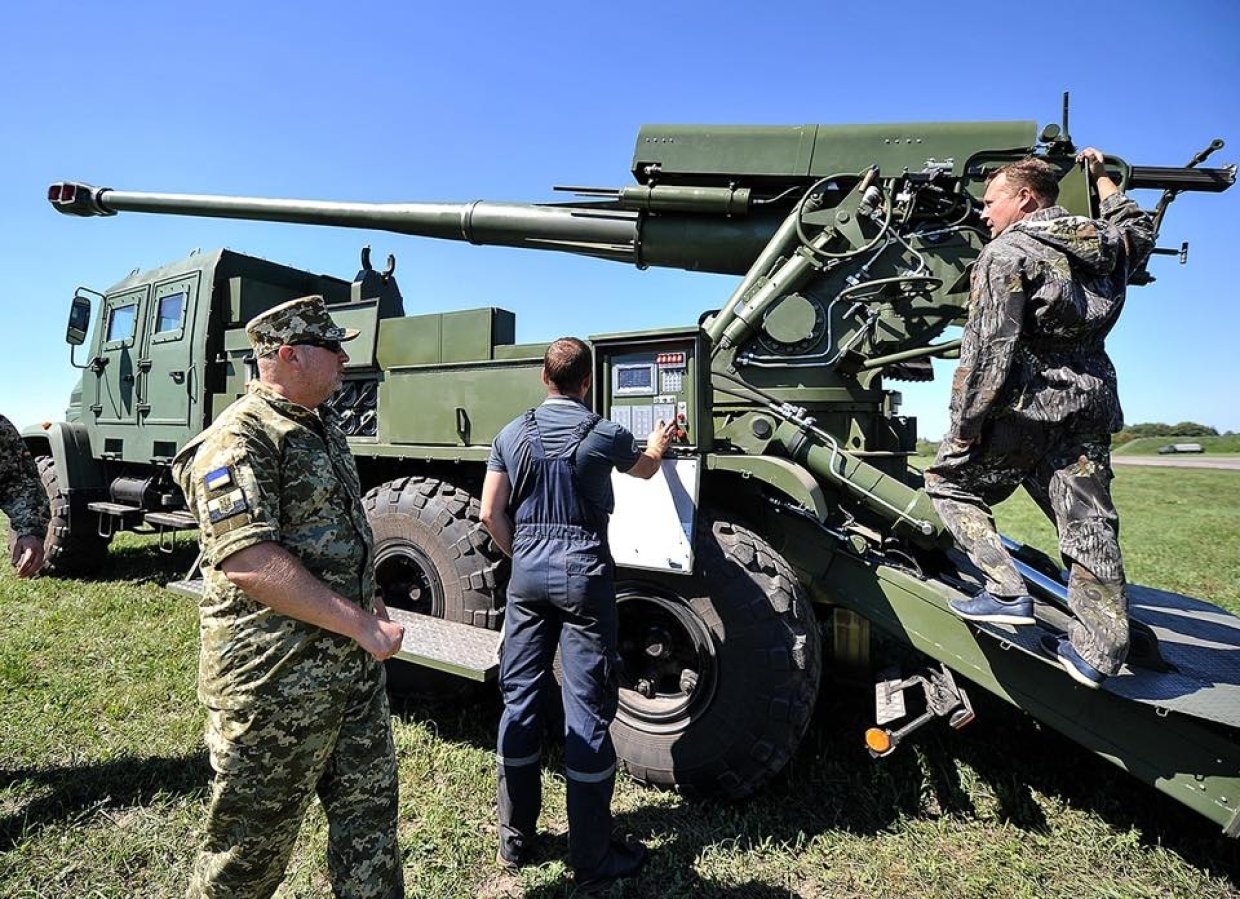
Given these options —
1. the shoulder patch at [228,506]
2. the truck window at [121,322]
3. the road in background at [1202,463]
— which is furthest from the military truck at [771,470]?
the road in background at [1202,463]

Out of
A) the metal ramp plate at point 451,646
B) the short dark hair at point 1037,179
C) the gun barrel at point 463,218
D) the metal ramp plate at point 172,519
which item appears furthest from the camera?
the metal ramp plate at point 172,519

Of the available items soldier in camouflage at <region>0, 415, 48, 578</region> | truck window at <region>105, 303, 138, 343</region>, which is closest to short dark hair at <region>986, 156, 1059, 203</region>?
soldier in camouflage at <region>0, 415, 48, 578</region>

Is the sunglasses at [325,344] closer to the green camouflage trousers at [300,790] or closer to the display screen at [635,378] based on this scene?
the green camouflage trousers at [300,790]

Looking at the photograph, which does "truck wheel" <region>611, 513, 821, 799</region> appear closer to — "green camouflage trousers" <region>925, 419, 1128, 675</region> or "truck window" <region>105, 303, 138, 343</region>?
"green camouflage trousers" <region>925, 419, 1128, 675</region>

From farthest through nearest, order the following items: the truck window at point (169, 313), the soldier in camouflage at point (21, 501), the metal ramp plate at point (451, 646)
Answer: the truck window at point (169, 313), the metal ramp plate at point (451, 646), the soldier in camouflage at point (21, 501)

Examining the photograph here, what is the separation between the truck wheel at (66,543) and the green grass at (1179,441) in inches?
1976

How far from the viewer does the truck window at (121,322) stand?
21.5 feet

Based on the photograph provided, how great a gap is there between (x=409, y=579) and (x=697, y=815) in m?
2.12

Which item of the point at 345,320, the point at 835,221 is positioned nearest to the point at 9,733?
the point at 345,320

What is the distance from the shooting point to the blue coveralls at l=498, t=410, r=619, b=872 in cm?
246

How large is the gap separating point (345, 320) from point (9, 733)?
9.64 ft

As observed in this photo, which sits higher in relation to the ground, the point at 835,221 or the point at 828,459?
the point at 835,221

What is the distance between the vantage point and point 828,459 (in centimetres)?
329

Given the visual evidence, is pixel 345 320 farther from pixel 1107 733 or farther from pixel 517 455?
pixel 1107 733
